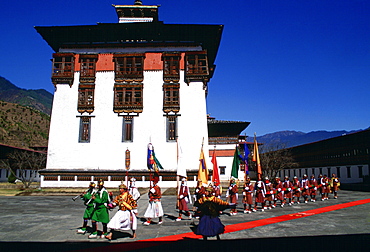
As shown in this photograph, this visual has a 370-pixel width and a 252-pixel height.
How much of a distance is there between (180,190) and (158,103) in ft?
62.9

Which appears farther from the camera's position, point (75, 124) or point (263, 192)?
point (75, 124)

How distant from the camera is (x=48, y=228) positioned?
10695 millimetres

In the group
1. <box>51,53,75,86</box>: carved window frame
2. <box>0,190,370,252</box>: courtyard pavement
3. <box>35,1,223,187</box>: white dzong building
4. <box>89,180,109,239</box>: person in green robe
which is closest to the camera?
<box>0,190,370,252</box>: courtyard pavement

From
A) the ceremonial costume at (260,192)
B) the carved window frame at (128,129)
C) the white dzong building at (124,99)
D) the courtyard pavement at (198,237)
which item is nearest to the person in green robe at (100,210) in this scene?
the courtyard pavement at (198,237)

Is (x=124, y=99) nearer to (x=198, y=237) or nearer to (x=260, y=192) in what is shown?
(x=260, y=192)

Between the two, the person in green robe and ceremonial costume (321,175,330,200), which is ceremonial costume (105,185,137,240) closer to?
the person in green robe

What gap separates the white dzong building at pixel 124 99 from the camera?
99.6 feet

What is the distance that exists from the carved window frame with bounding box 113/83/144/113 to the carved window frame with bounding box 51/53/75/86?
5391 mm

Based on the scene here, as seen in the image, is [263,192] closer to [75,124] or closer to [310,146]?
[75,124]

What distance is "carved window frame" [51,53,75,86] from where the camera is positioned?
31750mm

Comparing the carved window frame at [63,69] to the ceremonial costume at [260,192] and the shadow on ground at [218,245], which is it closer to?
the ceremonial costume at [260,192]

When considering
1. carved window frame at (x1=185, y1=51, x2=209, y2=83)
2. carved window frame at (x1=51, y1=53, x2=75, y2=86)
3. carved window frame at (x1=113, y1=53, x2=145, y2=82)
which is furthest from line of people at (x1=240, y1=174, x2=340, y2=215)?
carved window frame at (x1=51, y1=53, x2=75, y2=86)

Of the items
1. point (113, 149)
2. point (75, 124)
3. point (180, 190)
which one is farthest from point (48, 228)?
point (75, 124)

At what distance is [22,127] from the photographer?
3337 inches
